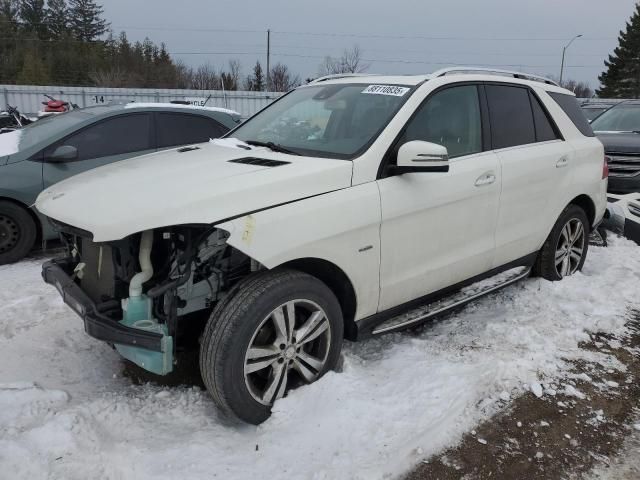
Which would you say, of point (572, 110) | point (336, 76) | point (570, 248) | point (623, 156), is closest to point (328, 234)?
point (336, 76)

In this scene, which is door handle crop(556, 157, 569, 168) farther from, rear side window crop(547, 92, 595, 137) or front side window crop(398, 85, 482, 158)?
front side window crop(398, 85, 482, 158)

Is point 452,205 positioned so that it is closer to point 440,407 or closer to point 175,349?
point 440,407

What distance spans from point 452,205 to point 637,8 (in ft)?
229

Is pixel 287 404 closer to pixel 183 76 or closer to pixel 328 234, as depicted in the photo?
Result: pixel 328 234

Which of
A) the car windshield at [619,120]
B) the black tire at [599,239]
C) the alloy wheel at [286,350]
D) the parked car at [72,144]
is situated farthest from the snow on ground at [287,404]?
the car windshield at [619,120]

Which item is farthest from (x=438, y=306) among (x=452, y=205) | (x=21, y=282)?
(x=21, y=282)

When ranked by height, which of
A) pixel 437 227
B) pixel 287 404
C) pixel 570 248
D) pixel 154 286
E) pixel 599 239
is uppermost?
pixel 437 227

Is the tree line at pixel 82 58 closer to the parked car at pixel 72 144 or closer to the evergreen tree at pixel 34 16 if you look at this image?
the evergreen tree at pixel 34 16

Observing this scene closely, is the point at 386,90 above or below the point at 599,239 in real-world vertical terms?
above

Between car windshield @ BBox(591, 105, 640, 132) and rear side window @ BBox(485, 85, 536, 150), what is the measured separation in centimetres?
544

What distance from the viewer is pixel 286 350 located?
2.98m

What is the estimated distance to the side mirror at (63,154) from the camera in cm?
561

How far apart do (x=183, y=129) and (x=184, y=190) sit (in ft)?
13.0

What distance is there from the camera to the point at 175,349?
9.92 ft
